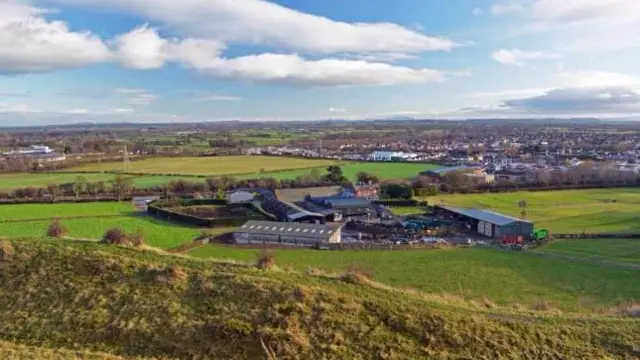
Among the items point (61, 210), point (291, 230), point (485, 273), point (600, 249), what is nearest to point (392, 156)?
point (61, 210)

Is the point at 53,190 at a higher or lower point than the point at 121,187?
lower

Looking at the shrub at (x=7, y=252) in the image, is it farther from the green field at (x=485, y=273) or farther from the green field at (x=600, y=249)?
the green field at (x=600, y=249)

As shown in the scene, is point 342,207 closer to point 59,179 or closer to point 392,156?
point 59,179

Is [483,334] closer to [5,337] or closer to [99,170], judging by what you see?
[5,337]

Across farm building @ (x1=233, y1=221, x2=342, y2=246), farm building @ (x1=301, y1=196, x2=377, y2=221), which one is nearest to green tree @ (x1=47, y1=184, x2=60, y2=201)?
farm building @ (x1=301, y1=196, x2=377, y2=221)

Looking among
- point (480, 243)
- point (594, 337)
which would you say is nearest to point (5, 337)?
point (594, 337)

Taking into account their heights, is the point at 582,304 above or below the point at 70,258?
below

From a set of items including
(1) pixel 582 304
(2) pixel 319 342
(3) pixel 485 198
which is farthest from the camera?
(3) pixel 485 198
